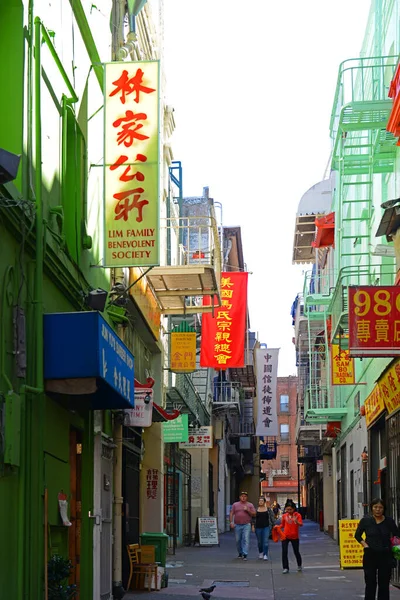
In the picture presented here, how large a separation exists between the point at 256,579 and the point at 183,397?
8.82 m

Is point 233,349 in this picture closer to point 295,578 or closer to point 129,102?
point 295,578

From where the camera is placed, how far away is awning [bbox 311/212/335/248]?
3023cm

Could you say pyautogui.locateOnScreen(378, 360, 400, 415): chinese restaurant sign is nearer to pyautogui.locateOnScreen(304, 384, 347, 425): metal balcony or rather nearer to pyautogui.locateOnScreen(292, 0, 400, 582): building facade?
pyautogui.locateOnScreen(292, 0, 400, 582): building facade

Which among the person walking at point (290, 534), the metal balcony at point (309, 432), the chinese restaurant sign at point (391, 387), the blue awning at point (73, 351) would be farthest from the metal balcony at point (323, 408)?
the blue awning at point (73, 351)

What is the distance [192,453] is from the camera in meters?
36.5

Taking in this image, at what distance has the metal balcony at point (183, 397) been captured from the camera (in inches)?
1007

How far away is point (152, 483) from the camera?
63.0 ft

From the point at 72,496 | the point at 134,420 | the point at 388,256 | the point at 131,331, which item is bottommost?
the point at 72,496

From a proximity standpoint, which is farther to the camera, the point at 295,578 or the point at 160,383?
the point at 160,383

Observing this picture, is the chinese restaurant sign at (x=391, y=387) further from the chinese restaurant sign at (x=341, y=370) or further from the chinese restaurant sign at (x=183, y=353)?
the chinese restaurant sign at (x=341, y=370)

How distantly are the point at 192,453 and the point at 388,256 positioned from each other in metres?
20.2

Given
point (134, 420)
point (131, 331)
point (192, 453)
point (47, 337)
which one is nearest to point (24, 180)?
point (47, 337)

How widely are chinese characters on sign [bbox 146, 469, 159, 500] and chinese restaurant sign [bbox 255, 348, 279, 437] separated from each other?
22.6 meters

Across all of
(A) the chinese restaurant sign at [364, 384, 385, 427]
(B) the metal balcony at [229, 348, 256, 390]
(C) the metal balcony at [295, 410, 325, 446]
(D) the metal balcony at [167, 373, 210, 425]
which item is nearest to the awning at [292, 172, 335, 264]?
(D) the metal balcony at [167, 373, 210, 425]
